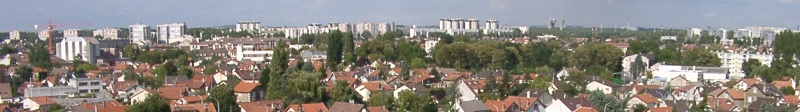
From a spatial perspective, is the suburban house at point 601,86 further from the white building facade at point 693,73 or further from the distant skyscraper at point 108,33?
the distant skyscraper at point 108,33

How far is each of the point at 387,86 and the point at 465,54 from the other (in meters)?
9.18

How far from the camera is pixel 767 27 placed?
7188 cm

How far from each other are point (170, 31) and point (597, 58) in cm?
3601

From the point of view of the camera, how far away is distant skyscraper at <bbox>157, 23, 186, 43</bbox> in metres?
55.4

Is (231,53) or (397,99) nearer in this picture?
(397,99)

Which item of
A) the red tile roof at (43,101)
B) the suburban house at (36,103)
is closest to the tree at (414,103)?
the suburban house at (36,103)

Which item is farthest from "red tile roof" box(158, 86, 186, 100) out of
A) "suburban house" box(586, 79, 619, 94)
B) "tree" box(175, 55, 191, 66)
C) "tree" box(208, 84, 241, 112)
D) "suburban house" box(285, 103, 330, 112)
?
"tree" box(175, 55, 191, 66)

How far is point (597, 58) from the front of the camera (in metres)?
26.3

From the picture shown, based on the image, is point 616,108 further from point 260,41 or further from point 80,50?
point 260,41

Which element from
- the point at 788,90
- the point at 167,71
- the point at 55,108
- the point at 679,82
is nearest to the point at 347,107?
the point at 55,108

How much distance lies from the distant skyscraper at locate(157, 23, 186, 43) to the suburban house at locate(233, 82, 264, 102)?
129 ft

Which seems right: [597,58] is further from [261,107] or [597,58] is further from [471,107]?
[261,107]

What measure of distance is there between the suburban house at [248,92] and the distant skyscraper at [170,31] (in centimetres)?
3927

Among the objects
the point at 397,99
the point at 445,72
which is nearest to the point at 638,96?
the point at 397,99
